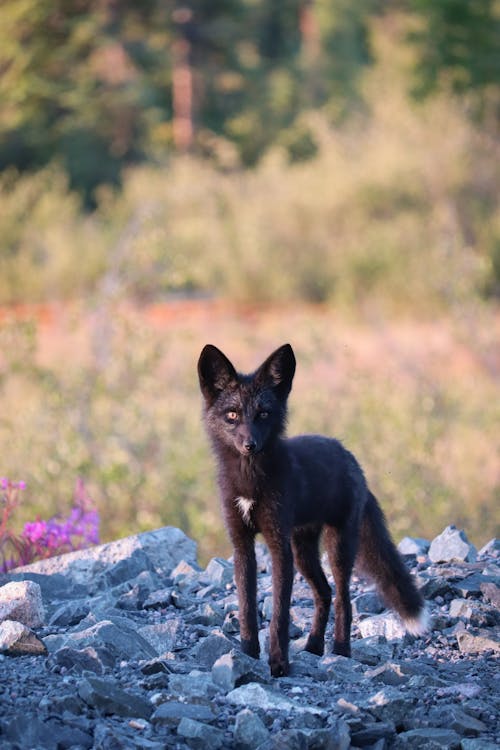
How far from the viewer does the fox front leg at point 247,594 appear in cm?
500

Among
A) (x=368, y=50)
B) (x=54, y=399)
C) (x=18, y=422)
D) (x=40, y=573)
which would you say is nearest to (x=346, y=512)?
(x=40, y=573)

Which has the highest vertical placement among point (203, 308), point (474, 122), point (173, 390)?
point (474, 122)

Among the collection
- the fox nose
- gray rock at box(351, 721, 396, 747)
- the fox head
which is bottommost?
gray rock at box(351, 721, 396, 747)

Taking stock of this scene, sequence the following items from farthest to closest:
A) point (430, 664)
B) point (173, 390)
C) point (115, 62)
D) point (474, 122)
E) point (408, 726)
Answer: point (115, 62), point (474, 122), point (173, 390), point (430, 664), point (408, 726)

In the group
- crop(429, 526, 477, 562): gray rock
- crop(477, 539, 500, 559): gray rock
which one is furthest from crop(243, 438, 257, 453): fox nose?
crop(477, 539, 500, 559): gray rock

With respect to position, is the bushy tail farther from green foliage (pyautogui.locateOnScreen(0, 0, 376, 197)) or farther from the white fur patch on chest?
green foliage (pyautogui.locateOnScreen(0, 0, 376, 197))

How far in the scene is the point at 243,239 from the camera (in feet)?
83.4

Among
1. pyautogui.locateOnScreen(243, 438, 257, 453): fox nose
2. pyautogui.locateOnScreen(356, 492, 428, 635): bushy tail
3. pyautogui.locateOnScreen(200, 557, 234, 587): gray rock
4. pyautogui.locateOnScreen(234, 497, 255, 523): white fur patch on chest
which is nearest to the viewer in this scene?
pyautogui.locateOnScreen(243, 438, 257, 453): fox nose

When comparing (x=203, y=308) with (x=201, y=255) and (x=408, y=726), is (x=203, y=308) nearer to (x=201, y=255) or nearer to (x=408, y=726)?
(x=201, y=255)

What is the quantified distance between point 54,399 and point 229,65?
76.5 feet

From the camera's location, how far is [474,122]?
2698cm

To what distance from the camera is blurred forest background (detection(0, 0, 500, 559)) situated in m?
10.8

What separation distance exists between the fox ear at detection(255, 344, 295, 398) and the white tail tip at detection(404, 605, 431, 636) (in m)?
1.26

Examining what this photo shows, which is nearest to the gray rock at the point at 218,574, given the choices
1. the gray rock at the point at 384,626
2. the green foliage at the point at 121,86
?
the gray rock at the point at 384,626
